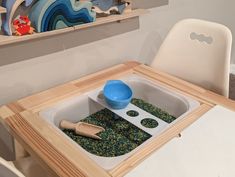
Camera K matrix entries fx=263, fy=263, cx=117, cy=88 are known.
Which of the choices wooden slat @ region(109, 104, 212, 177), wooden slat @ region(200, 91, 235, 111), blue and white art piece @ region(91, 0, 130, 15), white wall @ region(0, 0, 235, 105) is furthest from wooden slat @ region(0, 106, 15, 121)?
wooden slat @ region(200, 91, 235, 111)

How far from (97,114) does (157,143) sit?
374mm

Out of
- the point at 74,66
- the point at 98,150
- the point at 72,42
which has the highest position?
the point at 72,42

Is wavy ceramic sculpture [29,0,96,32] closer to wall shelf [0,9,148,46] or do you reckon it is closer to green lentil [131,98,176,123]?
wall shelf [0,9,148,46]

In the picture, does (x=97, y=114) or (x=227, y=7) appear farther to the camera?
(x=227, y=7)

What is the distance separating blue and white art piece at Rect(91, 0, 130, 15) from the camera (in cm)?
114

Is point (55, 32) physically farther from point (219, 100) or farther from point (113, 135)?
point (219, 100)

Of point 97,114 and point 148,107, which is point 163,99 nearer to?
point 148,107

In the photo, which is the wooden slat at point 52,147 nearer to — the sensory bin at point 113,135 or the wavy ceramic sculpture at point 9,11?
the sensory bin at point 113,135

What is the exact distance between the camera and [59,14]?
1000 mm

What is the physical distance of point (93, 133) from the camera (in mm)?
933

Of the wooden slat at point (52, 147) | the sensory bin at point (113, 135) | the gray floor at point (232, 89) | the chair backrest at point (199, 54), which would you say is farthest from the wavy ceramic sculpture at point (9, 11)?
the gray floor at point (232, 89)

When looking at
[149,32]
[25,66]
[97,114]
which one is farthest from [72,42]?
[149,32]

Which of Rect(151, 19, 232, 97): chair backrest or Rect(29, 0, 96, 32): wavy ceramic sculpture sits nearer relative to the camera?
Rect(29, 0, 96, 32): wavy ceramic sculpture

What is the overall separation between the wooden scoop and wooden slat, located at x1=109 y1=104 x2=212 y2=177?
219 millimetres
